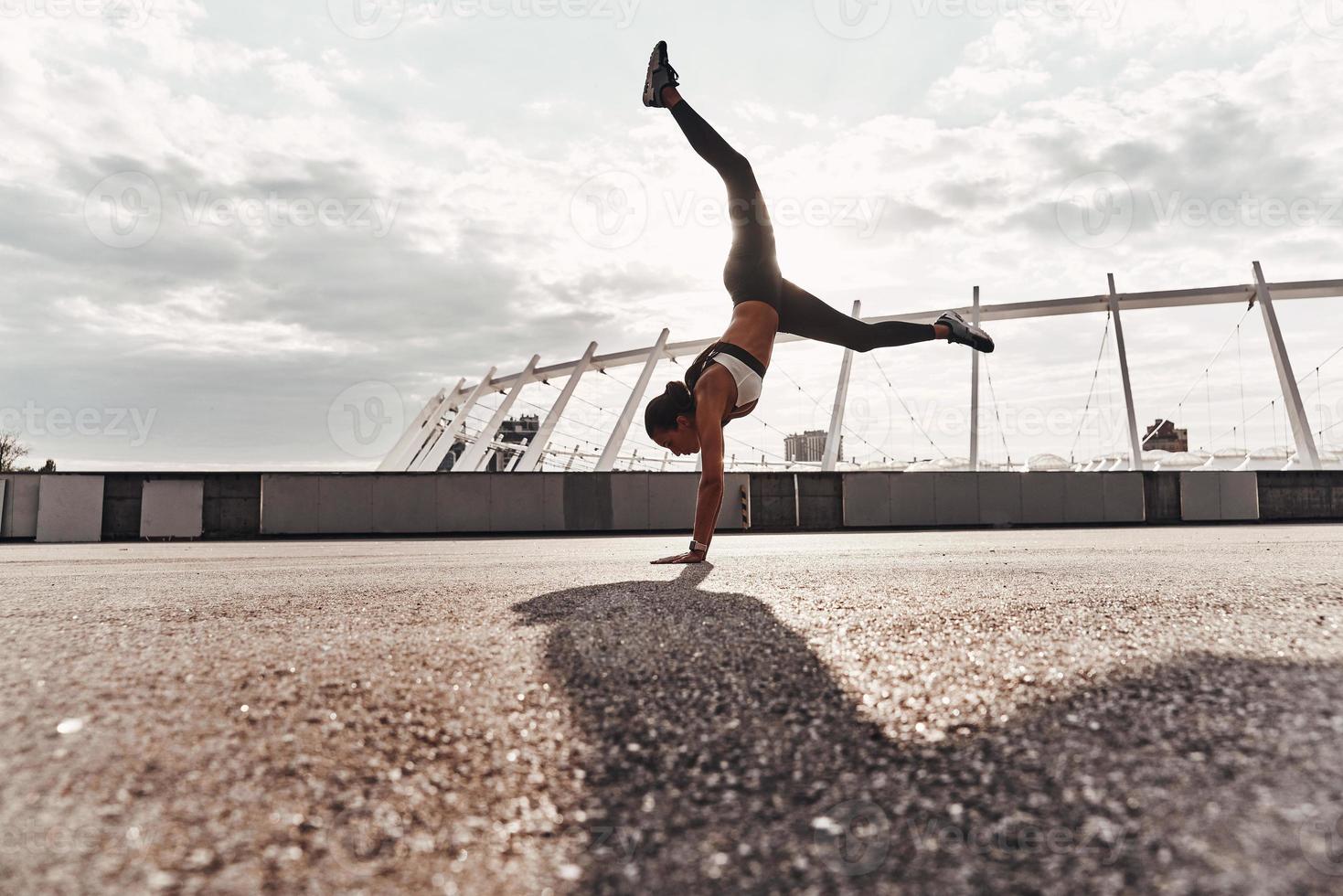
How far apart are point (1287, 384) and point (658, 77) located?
87.8 feet

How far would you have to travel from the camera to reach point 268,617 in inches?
97.8

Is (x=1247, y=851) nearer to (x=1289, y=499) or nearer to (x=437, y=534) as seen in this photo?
(x=437, y=534)

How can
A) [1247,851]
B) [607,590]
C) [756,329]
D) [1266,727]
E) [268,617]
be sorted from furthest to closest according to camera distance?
[756,329] < [607,590] < [268,617] < [1266,727] < [1247,851]

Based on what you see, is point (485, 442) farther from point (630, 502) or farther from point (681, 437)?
point (681, 437)

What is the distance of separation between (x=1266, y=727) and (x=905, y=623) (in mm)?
1028

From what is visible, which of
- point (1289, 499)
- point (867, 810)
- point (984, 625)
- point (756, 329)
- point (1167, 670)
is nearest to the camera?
point (867, 810)

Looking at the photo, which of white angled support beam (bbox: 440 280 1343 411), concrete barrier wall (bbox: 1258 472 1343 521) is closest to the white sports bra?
concrete barrier wall (bbox: 1258 472 1343 521)

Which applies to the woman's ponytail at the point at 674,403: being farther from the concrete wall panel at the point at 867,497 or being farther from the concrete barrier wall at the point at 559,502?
the concrete wall panel at the point at 867,497

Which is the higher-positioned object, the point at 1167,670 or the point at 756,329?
the point at 756,329

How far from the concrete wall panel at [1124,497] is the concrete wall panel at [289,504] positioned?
715 inches

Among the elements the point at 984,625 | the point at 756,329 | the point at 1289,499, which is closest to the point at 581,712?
the point at 984,625

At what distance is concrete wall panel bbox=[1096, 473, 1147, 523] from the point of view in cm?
1814

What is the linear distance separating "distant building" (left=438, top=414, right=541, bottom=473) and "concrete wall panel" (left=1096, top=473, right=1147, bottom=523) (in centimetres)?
2075

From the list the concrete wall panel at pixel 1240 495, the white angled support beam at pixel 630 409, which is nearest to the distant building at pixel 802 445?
the white angled support beam at pixel 630 409
